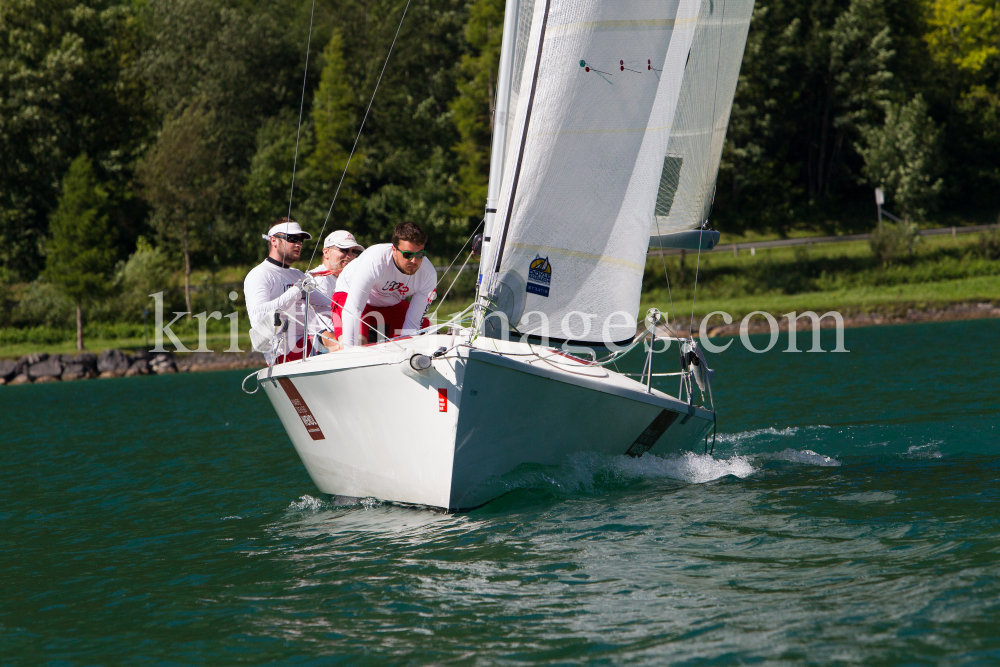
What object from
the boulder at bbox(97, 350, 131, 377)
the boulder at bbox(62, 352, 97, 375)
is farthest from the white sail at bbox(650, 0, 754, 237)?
the boulder at bbox(62, 352, 97, 375)

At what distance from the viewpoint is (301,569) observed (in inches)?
299

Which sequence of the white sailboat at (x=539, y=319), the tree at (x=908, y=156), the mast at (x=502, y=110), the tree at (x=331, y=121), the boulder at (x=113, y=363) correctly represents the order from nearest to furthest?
1. the white sailboat at (x=539, y=319)
2. the mast at (x=502, y=110)
3. the boulder at (x=113, y=363)
4. the tree at (x=908, y=156)
5. the tree at (x=331, y=121)

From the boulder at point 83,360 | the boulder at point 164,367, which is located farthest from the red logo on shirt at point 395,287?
the boulder at point 83,360

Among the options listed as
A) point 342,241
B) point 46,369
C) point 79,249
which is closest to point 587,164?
point 342,241

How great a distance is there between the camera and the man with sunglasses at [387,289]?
892cm

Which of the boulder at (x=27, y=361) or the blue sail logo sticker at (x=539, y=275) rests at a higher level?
the blue sail logo sticker at (x=539, y=275)

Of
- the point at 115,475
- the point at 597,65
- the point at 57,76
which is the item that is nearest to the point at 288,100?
the point at 57,76

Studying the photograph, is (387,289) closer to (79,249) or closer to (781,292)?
(79,249)

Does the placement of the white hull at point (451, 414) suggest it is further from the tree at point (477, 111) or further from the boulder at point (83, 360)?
the tree at point (477, 111)

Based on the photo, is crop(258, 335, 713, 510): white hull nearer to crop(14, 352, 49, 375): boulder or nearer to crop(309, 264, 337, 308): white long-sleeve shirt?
crop(309, 264, 337, 308): white long-sleeve shirt

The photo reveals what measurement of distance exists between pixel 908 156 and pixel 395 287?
50940 mm

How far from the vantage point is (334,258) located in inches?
406

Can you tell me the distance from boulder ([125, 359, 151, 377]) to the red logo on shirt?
1197 inches

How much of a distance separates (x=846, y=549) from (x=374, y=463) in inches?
168
